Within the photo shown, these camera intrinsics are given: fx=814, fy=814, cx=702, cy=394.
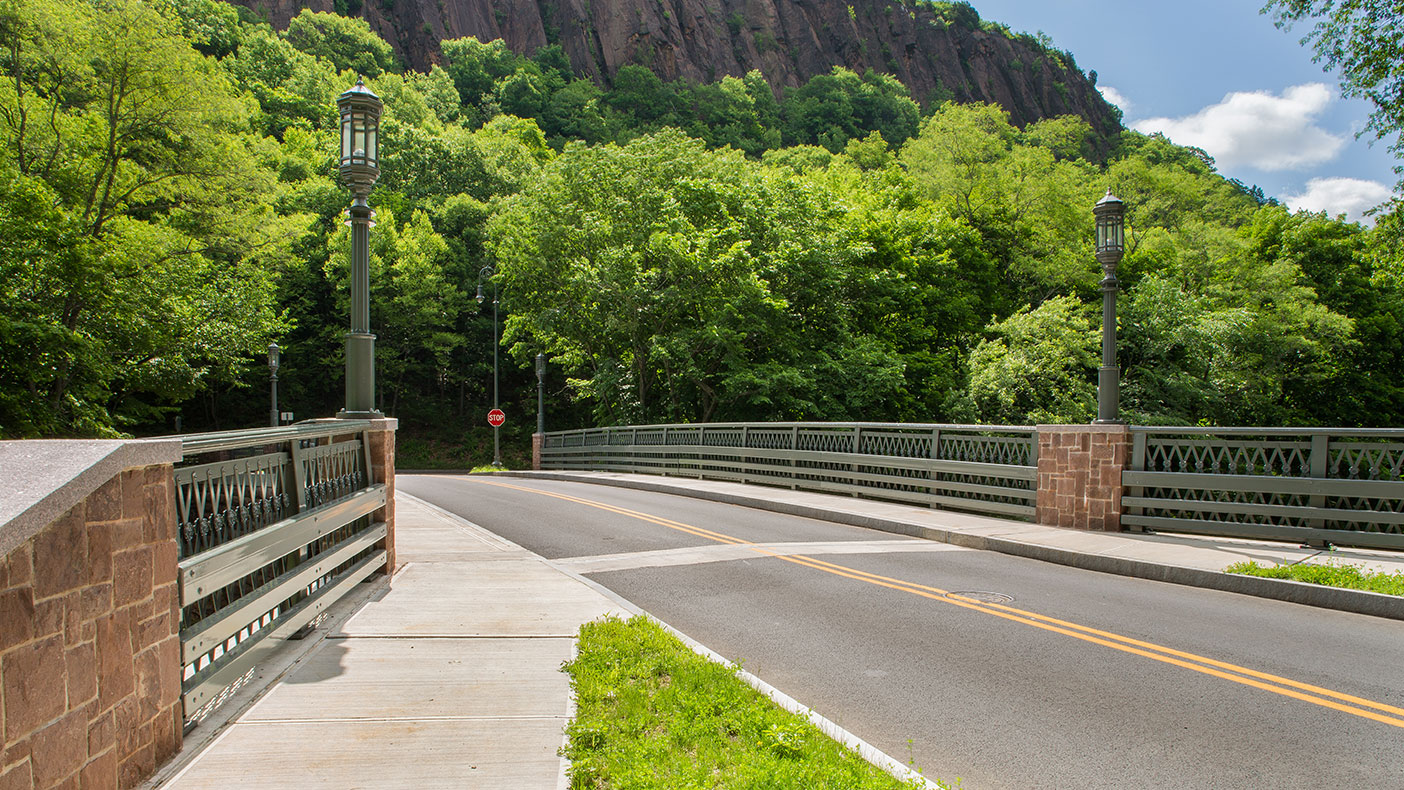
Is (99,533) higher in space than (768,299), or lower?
lower

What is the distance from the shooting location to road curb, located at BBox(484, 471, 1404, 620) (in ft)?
22.6

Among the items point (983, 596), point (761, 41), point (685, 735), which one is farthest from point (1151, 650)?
point (761, 41)

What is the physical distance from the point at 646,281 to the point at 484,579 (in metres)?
20.4

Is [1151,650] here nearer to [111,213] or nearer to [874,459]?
[874,459]

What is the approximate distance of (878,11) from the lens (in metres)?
150

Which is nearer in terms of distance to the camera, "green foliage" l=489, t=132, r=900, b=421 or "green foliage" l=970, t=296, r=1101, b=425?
"green foliage" l=489, t=132, r=900, b=421

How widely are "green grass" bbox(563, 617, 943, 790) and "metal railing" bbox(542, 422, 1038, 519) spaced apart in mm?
8537

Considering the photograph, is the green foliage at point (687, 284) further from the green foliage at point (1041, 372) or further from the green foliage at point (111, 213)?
the green foliage at point (111, 213)

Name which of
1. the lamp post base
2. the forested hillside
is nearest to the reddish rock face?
the forested hillside

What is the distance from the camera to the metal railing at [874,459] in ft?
40.7

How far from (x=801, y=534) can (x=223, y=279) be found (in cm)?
2655

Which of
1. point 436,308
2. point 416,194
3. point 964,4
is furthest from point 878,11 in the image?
point 436,308

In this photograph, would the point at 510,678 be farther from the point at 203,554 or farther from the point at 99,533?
the point at 99,533

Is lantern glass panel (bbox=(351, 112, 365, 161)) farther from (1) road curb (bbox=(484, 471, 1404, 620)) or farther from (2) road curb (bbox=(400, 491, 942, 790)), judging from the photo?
(1) road curb (bbox=(484, 471, 1404, 620))
